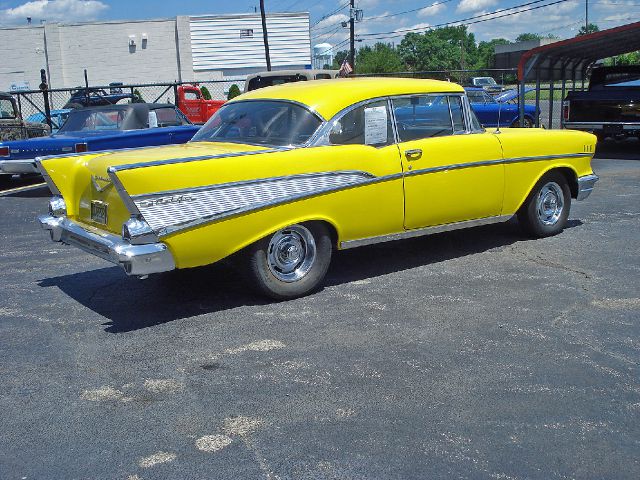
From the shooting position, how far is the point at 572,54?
17750mm

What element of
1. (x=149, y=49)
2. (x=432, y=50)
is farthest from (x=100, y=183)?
(x=432, y=50)

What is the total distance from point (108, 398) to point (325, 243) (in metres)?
2.24

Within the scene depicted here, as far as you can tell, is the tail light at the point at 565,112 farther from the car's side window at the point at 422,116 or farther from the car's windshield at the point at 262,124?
the car's windshield at the point at 262,124

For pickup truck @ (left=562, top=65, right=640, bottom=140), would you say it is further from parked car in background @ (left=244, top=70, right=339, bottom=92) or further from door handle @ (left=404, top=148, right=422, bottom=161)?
door handle @ (left=404, top=148, right=422, bottom=161)

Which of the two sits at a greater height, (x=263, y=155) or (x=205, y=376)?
(x=263, y=155)

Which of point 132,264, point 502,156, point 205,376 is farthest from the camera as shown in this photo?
point 502,156

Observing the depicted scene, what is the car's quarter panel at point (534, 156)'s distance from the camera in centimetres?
697

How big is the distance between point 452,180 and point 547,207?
1.71 m

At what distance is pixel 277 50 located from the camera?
43.7 m

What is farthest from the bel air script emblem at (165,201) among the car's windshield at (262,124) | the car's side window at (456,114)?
the car's side window at (456,114)

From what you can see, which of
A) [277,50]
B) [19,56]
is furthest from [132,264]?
[19,56]

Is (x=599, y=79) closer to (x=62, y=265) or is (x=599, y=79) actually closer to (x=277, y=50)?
(x=62, y=265)

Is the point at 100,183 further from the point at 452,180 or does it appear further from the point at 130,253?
the point at 452,180

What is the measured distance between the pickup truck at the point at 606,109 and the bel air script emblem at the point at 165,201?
12.1 meters
